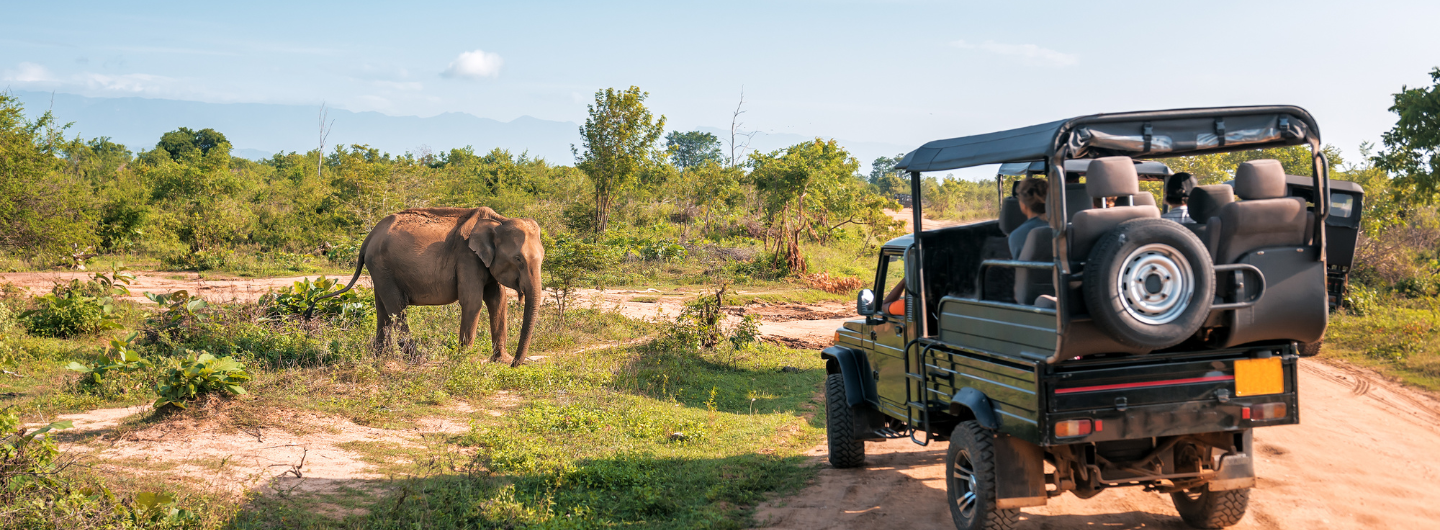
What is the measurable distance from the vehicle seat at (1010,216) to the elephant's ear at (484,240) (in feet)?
23.8

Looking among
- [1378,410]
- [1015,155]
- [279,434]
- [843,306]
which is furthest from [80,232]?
[1378,410]

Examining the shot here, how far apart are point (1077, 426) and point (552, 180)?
36.1m

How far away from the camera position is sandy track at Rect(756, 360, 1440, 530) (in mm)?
5891

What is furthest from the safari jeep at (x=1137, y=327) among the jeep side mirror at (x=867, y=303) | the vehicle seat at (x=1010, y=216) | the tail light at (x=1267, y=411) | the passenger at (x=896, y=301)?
the jeep side mirror at (x=867, y=303)

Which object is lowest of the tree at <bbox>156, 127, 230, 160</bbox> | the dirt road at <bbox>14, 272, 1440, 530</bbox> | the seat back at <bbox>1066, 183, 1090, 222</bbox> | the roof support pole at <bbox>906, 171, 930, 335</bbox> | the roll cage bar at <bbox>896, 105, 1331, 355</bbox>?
the dirt road at <bbox>14, 272, 1440, 530</bbox>

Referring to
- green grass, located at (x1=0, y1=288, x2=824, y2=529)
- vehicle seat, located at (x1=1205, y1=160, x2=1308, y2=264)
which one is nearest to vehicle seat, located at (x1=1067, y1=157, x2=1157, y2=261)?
vehicle seat, located at (x1=1205, y1=160, x2=1308, y2=264)

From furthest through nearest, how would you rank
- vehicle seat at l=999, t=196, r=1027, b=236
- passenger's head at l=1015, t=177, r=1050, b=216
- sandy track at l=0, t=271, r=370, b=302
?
sandy track at l=0, t=271, r=370, b=302 < vehicle seat at l=999, t=196, r=1027, b=236 < passenger's head at l=1015, t=177, r=1050, b=216

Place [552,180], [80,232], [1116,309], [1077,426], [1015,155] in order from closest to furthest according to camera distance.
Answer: [1116,309]
[1077,426]
[1015,155]
[80,232]
[552,180]

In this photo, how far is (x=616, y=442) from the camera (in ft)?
26.3

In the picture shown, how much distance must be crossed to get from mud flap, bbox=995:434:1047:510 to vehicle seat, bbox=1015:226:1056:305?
830mm

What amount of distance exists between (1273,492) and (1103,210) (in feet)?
11.0

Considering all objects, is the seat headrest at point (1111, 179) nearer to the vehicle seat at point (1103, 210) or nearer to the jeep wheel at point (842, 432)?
the vehicle seat at point (1103, 210)

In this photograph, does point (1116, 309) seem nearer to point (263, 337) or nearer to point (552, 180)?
point (263, 337)

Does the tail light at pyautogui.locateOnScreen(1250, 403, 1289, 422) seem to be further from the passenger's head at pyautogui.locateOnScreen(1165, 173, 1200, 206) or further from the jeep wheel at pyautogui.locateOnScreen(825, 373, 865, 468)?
the jeep wheel at pyautogui.locateOnScreen(825, 373, 865, 468)
